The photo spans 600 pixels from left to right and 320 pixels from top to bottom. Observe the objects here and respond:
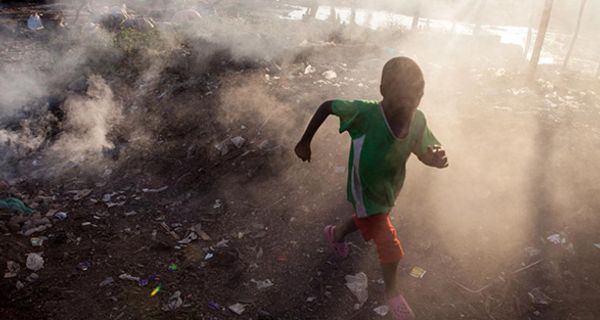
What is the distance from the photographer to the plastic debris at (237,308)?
2555 millimetres

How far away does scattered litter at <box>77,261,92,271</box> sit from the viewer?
2.94 meters

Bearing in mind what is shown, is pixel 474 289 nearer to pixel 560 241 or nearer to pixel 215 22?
pixel 560 241

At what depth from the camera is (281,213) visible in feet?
11.7

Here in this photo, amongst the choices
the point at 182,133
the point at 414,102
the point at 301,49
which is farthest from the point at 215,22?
the point at 414,102

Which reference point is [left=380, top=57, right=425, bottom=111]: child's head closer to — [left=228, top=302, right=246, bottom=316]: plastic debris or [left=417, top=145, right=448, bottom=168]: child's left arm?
[left=417, top=145, right=448, bottom=168]: child's left arm

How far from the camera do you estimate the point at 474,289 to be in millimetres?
2740

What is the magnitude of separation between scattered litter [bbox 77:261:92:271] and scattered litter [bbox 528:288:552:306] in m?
3.23

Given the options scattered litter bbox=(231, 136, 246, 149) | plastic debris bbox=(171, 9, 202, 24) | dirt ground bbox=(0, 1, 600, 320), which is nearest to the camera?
dirt ground bbox=(0, 1, 600, 320)

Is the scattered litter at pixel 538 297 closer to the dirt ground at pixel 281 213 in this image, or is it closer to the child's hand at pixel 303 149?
the dirt ground at pixel 281 213

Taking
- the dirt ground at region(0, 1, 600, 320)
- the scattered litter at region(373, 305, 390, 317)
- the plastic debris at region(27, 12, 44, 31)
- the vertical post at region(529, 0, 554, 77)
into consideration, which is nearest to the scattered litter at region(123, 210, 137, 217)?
the dirt ground at region(0, 1, 600, 320)

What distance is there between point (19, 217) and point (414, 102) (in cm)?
365

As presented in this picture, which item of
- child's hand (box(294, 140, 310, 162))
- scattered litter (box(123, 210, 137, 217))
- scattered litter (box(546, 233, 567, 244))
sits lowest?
scattered litter (box(123, 210, 137, 217))

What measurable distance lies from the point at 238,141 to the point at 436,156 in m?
2.81

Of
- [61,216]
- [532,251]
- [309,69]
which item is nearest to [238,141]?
[61,216]
